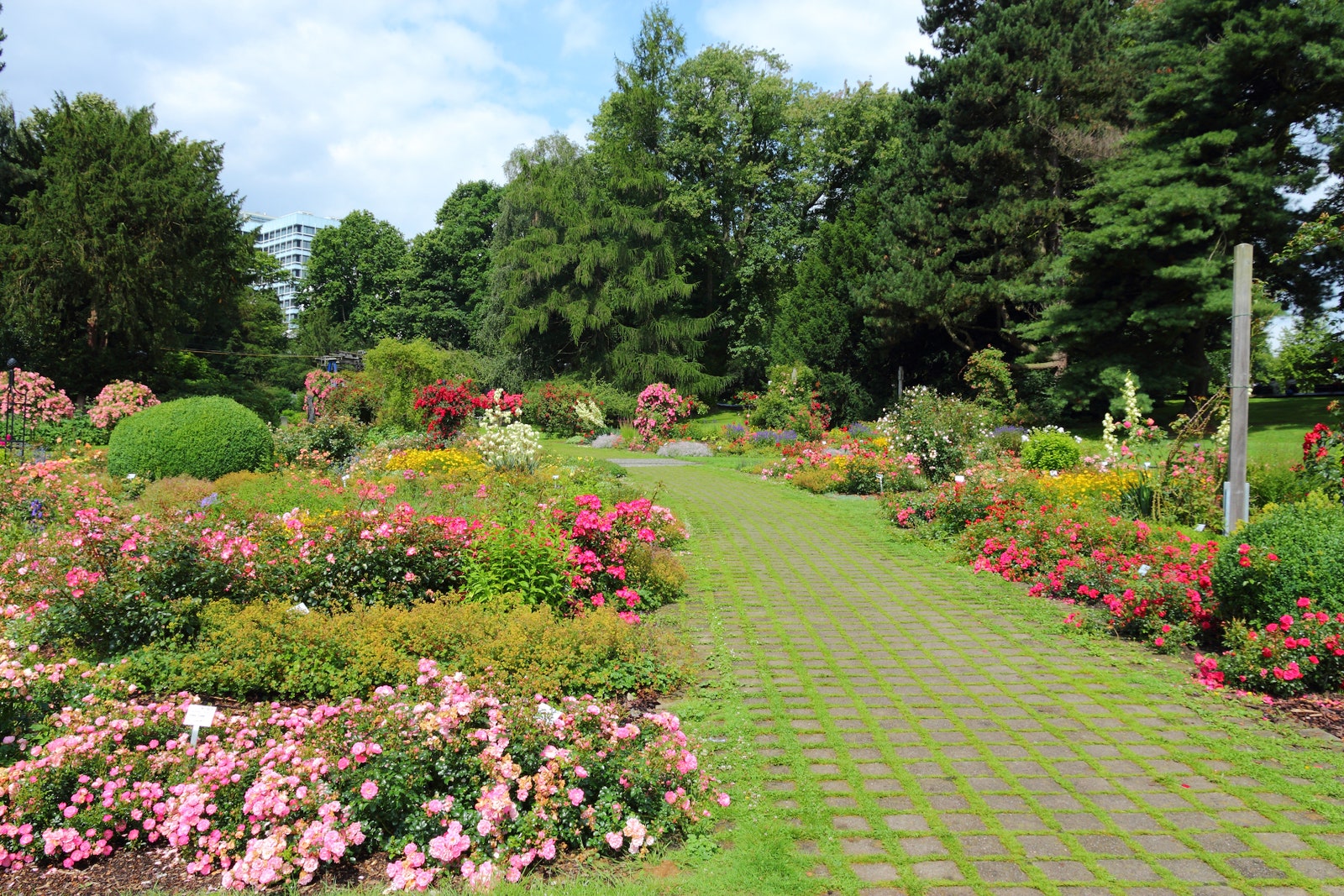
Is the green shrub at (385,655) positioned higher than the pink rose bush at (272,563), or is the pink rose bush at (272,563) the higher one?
the pink rose bush at (272,563)

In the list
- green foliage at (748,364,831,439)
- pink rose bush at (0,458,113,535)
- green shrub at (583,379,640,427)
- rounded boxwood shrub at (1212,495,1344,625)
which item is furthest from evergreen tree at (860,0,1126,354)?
pink rose bush at (0,458,113,535)

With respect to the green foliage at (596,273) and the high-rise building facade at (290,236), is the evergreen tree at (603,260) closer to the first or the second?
the green foliage at (596,273)

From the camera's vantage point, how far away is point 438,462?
10.8 metres

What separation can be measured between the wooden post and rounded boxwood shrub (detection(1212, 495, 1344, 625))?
1457 millimetres

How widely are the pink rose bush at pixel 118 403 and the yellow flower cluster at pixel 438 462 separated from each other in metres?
7.99

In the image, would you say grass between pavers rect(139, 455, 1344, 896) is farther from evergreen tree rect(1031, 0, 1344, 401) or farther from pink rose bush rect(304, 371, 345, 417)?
pink rose bush rect(304, 371, 345, 417)

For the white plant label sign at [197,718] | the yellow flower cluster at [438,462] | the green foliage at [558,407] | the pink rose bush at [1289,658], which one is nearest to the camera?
the white plant label sign at [197,718]

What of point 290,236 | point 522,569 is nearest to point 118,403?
point 522,569

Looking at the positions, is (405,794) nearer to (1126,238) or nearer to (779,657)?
(779,657)

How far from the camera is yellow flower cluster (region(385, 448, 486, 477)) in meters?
10.2

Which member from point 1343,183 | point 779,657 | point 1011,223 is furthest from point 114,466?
point 1343,183

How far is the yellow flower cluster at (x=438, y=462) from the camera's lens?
10.2 m

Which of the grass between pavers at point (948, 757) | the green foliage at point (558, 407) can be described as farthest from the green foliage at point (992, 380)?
the grass between pavers at point (948, 757)

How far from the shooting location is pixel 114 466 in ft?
34.2
